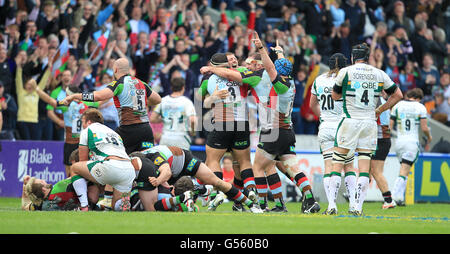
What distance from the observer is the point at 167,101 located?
54.6 ft

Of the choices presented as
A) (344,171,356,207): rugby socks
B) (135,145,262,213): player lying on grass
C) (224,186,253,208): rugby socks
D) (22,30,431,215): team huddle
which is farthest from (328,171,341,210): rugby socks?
(224,186,253,208): rugby socks

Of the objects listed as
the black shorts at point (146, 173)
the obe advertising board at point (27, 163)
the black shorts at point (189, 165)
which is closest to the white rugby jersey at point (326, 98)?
the black shorts at point (189, 165)

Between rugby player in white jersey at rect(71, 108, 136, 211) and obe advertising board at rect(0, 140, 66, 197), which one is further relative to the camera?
obe advertising board at rect(0, 140, 66, 197)

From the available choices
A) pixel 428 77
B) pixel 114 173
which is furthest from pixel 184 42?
pixel 114 173

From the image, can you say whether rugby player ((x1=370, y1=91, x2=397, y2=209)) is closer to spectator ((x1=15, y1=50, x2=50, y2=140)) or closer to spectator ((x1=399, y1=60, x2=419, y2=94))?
spectator ((x1=15, y1=50, x2=50, y2=140))

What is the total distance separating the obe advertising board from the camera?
61.6 feet

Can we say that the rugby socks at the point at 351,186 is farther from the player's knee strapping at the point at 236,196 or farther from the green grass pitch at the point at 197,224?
the player's knee strapping at the point at 236,196

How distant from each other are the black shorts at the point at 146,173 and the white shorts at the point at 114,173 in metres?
0.21

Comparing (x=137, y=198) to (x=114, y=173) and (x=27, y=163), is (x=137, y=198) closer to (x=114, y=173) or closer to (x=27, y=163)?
(x=114, y=173)

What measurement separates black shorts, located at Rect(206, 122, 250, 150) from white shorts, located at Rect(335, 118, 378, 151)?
1.83 m

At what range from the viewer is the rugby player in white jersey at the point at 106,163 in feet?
40.7

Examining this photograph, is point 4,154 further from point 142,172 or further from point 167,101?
point 142,172

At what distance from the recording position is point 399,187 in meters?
18.4
